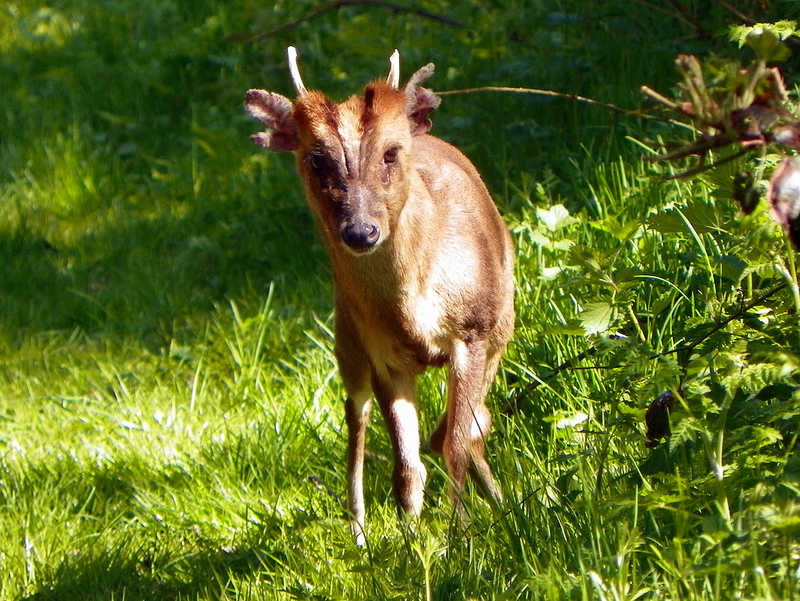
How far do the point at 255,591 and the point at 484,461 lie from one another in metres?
0.98

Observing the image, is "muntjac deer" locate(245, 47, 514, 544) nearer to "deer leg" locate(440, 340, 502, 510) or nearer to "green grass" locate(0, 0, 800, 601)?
"deer leg" locate(440, 340, 502, 510)

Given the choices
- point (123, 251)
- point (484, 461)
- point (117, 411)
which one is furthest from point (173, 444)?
point (123, 251)

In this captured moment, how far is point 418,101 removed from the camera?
484 cm

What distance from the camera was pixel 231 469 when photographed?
532 cm

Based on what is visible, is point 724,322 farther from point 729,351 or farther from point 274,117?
point 274,117

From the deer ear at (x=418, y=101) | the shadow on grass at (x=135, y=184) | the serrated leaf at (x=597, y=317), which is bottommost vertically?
the shadow on grass at (x=135, y=184)

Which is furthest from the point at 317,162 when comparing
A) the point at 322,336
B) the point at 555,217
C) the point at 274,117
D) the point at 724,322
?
the point at 322,336

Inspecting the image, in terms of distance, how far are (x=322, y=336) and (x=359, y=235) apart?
212 centimetres

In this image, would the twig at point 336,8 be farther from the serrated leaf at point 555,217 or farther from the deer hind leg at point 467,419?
the deer hind leg at point 467,419

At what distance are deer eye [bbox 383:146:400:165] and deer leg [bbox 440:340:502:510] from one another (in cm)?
69

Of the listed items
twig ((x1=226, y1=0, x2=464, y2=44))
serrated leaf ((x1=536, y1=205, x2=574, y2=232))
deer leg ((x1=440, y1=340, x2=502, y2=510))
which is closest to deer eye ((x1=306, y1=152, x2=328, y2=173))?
deer leg ((x1=440, y1=340, x2=502, y2=510))

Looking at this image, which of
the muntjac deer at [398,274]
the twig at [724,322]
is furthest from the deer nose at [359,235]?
the twig at [724,322]

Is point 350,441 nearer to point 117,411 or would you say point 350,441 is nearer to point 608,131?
point 117,411

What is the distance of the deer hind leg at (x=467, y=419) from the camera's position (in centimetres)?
468
